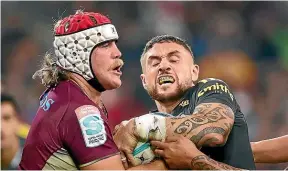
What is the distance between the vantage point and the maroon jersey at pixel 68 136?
12.3ft

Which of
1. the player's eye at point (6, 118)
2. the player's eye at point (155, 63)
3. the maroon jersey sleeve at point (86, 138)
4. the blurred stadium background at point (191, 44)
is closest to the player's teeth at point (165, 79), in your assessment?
the player's eye at point (155, 63)

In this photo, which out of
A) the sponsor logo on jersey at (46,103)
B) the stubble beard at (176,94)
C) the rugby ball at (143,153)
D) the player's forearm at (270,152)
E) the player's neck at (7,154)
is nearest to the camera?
the sponsor logo on jersey at (46,103)

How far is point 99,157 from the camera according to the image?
374 centimetres

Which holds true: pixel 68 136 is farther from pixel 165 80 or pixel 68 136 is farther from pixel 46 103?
pixel 165 80

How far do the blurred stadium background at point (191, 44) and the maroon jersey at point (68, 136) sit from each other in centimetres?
462

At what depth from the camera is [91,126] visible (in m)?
3.75

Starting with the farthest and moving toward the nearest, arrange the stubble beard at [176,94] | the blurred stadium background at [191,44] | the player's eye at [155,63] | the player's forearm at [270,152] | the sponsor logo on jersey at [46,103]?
the blurred stadium background at [191,44] < the player's forearm at [270,152] < the player's eye at [155,63] < the stubble beard at [176,94] < the sponsor logo on jersey at [46,103]

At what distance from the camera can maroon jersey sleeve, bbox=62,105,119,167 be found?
374 cm

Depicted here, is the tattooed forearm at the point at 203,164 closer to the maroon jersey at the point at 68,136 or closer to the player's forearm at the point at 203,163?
the player's forearm at the point at 203,163

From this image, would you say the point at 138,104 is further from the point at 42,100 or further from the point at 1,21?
the point at 42,100

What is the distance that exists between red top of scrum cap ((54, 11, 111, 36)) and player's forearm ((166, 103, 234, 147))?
0.76m

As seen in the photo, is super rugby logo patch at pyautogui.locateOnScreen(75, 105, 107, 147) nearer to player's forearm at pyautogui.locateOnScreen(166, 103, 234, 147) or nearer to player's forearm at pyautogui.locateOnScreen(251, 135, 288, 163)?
player's forearm at pyautogui.locateOnScreen(166, 103, 234, 147)

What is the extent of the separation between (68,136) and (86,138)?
0.35 ft

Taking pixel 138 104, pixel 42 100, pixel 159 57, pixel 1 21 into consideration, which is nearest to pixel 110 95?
pixel 138 104
